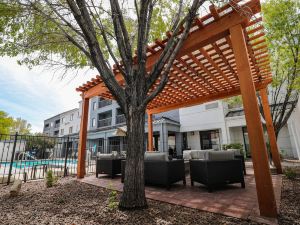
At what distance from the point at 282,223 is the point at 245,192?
5.56ft

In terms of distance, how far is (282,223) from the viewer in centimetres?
249

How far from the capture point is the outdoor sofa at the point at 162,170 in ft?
15.1

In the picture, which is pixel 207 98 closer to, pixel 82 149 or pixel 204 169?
pixel 204 169

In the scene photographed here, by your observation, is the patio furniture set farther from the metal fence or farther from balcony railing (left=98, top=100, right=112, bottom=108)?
balcony railing (left=98, top=100, right=112, bottom=108)

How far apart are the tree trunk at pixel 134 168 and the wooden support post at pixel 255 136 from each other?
6.73ft

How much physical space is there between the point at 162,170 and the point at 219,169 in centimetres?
152

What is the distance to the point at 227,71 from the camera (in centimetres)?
599

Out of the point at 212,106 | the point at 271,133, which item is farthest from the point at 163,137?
the point at 271,133

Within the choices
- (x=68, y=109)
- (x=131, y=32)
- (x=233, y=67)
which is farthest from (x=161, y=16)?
(x=68, y=109)

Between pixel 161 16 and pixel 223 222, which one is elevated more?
pixel 161 16

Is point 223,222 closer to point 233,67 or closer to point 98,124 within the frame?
point 233,67

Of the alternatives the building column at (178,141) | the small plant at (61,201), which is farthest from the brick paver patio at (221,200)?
the building column at (178,141)

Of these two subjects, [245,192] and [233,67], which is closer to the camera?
[245,192]

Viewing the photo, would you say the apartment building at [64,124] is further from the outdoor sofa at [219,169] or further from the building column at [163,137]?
the outdoor sofa at [219,169]
